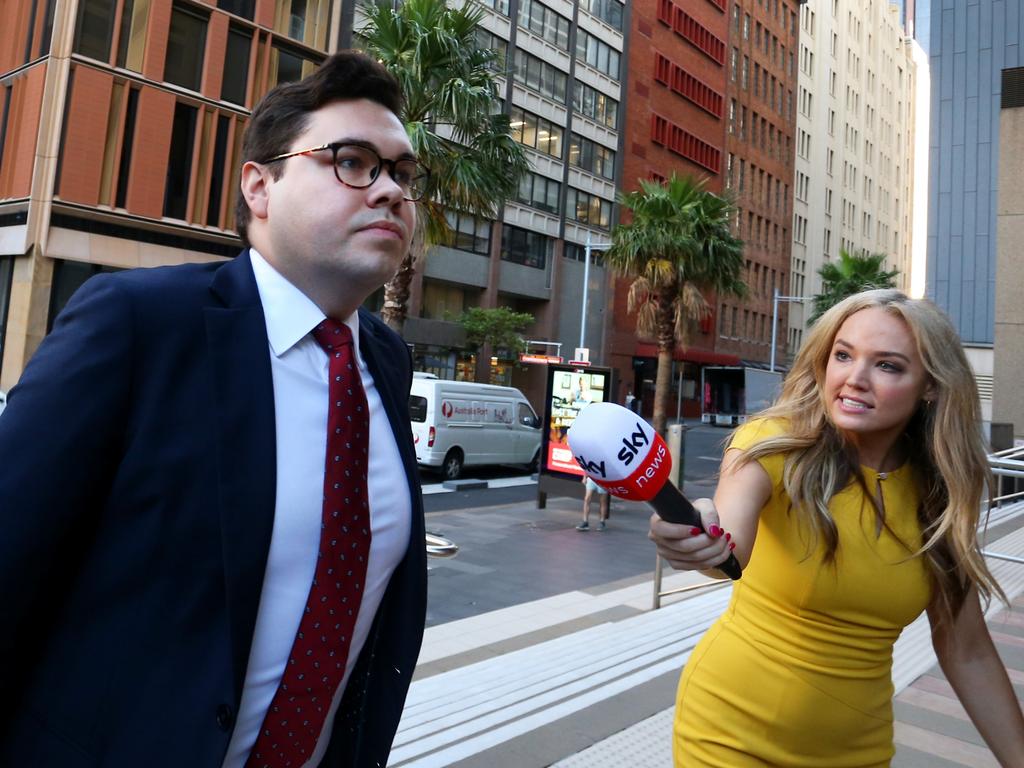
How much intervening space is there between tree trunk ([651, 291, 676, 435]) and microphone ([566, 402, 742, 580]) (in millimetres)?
19550

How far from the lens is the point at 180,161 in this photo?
2453 centimetres

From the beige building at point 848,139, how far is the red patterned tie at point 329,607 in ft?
225

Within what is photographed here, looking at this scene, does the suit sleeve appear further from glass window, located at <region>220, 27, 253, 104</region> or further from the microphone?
glass window, located at <region>220, 27, 253, 104</region>

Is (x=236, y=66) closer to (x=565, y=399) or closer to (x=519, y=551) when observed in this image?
(x=565, y=399)

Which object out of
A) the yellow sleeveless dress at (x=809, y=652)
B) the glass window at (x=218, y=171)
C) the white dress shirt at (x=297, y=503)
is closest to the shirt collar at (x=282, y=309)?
the white dress shirt at (x=297, y=503)

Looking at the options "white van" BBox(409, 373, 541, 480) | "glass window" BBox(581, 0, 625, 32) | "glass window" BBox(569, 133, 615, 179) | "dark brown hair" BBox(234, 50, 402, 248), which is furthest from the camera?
"glass window" BBox(581, 0, 625, 32)

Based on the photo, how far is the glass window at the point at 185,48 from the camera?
24.2 metres

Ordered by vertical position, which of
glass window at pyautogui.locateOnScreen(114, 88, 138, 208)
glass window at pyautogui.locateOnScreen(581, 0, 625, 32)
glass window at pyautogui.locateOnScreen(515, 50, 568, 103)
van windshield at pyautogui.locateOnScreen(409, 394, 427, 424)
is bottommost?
van windshield at pyautogui.locateOnScreen(409, 394, 427, 424)

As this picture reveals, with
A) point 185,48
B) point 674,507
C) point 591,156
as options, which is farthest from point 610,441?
point 591,156

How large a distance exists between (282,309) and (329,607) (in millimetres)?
573

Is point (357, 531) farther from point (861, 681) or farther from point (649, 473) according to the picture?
point (861, 681)

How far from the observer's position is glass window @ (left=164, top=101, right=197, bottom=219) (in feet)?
79.6

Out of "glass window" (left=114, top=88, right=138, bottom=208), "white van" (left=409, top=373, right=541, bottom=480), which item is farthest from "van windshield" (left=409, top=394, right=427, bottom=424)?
"glass window" (left=114, top=88, right=138, bottom=208)

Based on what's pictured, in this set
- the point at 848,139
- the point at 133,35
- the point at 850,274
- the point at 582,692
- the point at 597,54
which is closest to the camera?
the point at 582,692
